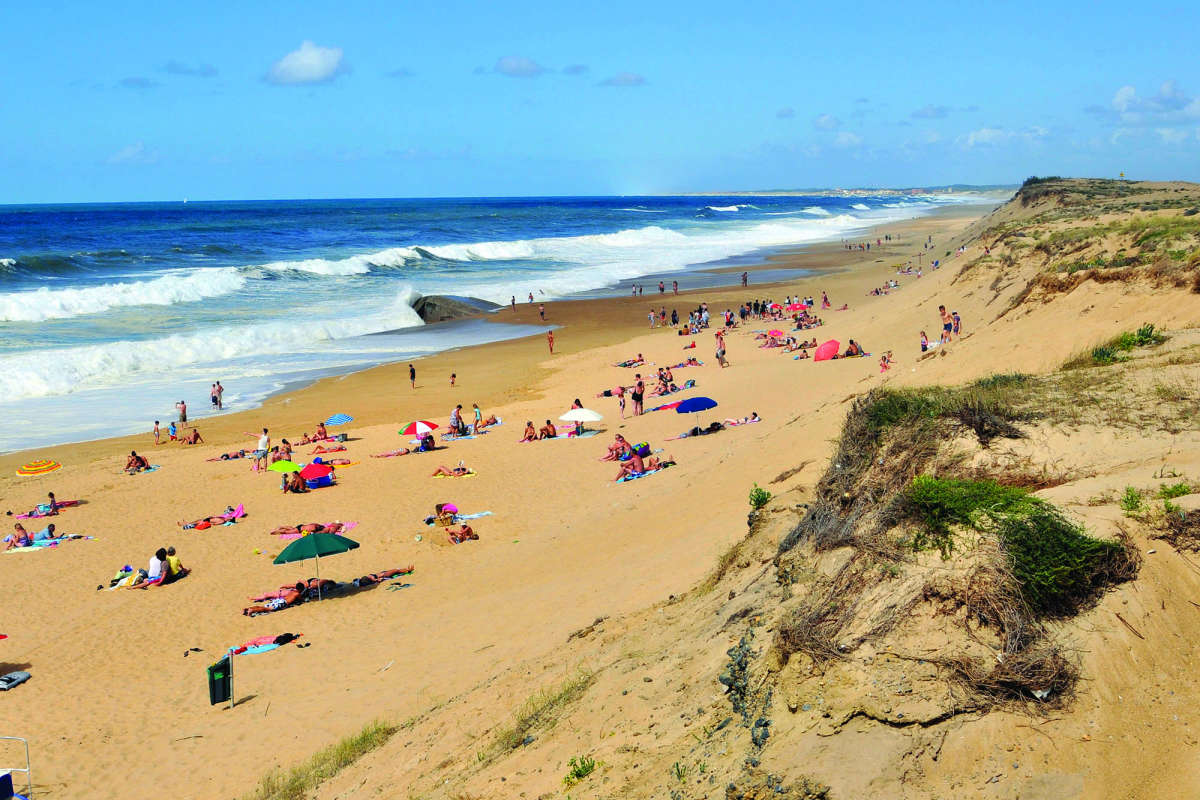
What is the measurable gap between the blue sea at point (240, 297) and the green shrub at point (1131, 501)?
25.2m

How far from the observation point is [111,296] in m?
50.7

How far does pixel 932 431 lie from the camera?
8.31 meters

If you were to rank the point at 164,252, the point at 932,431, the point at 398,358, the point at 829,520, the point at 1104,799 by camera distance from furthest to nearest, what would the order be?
the point at 164,252 < the point at 398,358 < the point at 932,431 < the point at 829,520 < the point at 1104,799

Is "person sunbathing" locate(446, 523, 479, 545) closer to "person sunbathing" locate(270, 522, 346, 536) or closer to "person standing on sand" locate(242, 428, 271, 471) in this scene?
"person sunbathing" locate(270, 522, 346, 536)

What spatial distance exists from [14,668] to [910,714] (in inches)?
475

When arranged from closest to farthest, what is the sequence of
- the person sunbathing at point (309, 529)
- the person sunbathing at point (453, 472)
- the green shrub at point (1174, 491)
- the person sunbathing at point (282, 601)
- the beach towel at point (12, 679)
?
1. the green shrub at point (1174, 491)
2. the beach towel at point (12, 679)
3. the person sunbathing at point (282, 601)
4. the person sunbathing at point (309, 529)
5. the person sunbathing at point (453, 472)

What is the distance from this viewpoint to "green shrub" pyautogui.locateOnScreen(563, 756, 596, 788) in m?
6.08

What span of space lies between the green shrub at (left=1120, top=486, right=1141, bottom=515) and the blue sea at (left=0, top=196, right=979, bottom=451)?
25202mm

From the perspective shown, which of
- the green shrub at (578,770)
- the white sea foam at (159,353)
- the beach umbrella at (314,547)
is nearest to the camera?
the green shrub at (578,770)

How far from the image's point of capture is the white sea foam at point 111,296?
4609 cm

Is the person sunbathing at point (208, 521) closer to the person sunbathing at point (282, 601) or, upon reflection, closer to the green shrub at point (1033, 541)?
the person sunbathing at point (282, 601)

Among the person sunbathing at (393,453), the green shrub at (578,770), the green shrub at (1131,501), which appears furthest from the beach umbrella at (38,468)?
the green shrub at (1131,501)

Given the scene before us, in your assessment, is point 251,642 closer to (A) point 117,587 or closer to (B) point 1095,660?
(A) point 117,587

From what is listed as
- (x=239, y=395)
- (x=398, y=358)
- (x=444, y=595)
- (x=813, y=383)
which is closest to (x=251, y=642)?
(x=444, y=595)
